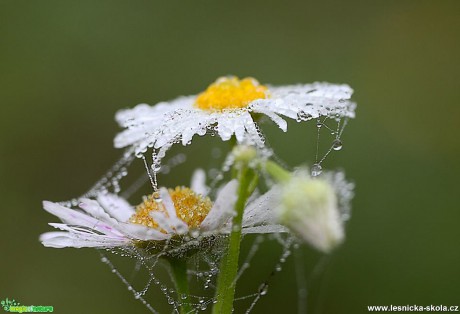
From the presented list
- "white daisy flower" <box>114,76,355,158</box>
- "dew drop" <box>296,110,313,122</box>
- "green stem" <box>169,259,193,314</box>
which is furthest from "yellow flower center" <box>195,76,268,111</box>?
"green stem" <box>169,259,193,314</box>

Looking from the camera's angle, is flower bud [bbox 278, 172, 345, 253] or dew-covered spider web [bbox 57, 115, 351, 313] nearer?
flower bud [bbox 278, 172, 345, 253]

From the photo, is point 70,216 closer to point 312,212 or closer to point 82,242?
point 82,242

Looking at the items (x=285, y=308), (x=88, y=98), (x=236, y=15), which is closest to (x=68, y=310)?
(x=285, y=308)

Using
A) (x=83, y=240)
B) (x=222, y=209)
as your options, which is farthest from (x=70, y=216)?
(x=222, y=209)

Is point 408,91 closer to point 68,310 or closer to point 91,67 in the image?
point 91,67

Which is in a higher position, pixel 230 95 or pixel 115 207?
pixel 230 95

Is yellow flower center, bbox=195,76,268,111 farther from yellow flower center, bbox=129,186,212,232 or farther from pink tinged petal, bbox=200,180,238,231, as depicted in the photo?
pink tinged petal, bbox=200,180,238,231
